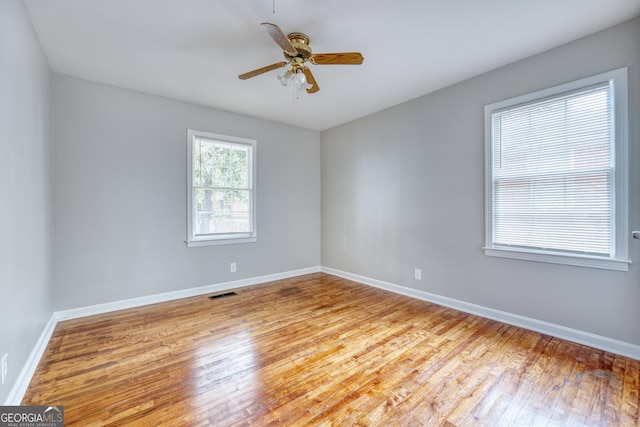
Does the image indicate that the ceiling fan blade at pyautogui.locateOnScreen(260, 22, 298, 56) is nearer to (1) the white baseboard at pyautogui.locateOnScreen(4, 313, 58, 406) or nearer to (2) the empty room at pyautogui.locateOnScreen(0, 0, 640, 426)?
(2) the empty room at pyautogui.locateOnScreen(0, 0, 640, 426)

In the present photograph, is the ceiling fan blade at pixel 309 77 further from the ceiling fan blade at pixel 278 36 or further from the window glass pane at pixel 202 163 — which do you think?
the window glass pane at pixel 202 163

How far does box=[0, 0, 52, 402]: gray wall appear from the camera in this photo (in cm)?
161

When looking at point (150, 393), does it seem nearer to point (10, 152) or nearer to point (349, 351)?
point (349, 351)

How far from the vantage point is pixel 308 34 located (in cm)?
233

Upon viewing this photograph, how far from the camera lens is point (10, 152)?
1701mm

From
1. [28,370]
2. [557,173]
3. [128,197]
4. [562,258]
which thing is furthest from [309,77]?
[28,370]

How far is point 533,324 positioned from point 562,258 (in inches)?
27.7

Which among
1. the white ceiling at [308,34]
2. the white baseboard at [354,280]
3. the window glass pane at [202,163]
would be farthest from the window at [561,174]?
the window glass pane at [202,163]

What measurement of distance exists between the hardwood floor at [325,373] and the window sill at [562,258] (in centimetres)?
71

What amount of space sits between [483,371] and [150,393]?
2328mm

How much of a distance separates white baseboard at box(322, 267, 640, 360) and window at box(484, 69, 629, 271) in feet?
2.00

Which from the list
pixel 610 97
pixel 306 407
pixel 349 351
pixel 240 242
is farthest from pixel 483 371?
pixel 240 242

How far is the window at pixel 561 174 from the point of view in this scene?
2.25m

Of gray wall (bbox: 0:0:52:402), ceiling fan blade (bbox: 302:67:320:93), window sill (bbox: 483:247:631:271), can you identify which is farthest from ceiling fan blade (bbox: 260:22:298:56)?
window sill (bbox: 483:247:631:271)
